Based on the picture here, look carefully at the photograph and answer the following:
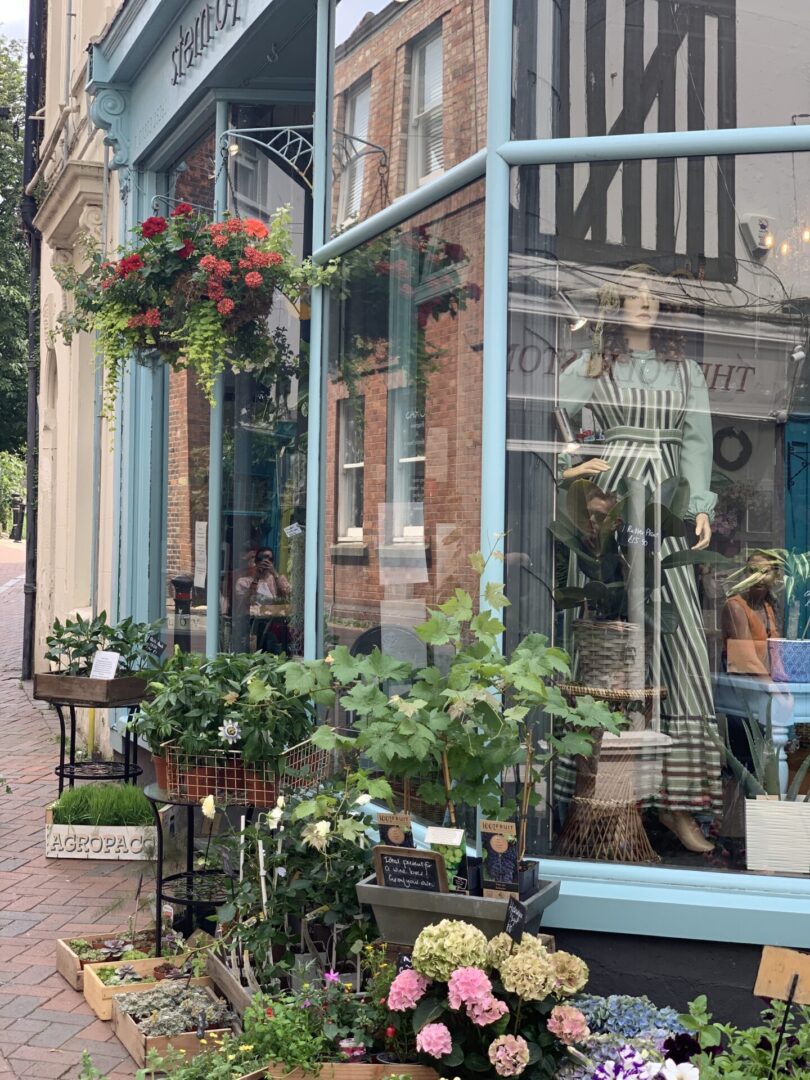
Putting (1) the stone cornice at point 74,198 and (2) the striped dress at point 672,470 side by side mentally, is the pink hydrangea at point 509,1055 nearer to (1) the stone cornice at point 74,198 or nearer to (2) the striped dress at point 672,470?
(2) the striped dress at point 672,470

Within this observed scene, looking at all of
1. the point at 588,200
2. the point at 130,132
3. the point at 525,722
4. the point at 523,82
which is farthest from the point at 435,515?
the point at 130,132

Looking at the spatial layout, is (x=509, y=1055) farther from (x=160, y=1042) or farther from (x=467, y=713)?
(x=160, y=1042)

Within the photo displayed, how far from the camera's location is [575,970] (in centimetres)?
361

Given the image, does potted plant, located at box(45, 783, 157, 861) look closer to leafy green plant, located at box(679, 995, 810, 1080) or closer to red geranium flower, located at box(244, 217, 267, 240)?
red geranium flower, located at box(244, 217, 267, 240)

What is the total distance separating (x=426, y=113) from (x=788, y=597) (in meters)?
2.26

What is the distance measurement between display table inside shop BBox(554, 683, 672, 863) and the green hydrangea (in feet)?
2.68

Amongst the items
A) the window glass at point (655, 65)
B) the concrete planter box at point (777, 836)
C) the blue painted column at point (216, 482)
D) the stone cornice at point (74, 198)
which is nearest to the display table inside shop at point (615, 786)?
the concrete planter box at point (777, 836)

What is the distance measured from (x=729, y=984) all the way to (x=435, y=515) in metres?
1.88

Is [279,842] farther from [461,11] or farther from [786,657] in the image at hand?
[461,11]

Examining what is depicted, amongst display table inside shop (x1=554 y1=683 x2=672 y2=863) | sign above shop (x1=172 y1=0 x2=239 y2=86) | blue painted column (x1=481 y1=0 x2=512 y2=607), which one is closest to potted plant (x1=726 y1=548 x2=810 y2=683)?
display table inside shop (x1=554 y1=683 x2=672 y2=863)

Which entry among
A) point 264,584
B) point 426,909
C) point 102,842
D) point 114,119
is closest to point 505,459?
point 426,909

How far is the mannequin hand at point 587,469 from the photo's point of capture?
14.6 ft

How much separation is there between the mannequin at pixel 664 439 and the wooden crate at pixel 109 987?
1954 millimetres

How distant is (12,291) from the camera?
22.8 m
